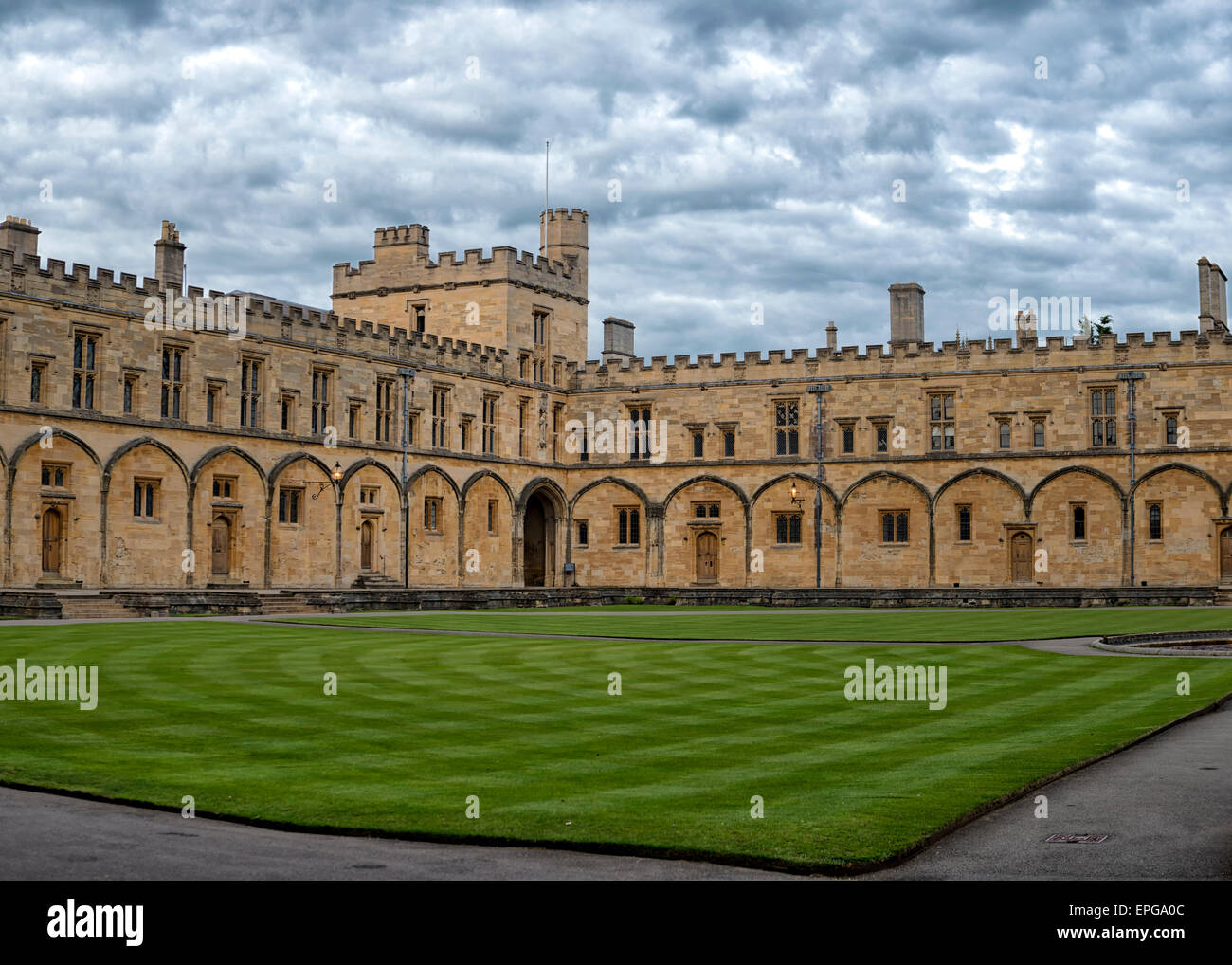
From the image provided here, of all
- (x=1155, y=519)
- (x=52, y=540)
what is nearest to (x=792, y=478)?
(x=1155, y=519)

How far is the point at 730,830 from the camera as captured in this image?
909cm

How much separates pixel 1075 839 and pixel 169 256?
42988mm

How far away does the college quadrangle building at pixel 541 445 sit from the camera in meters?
42.9

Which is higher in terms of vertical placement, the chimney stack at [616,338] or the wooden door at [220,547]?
the chimney stack at [616,338]

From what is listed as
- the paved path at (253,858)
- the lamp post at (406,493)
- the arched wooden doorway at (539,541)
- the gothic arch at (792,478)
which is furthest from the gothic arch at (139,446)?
the paved path at (253,858)

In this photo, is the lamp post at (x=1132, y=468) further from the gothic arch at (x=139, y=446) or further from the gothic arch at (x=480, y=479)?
the gothic arch at (x=139, y=446)

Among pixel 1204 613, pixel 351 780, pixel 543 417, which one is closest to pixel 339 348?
pixel 543 417

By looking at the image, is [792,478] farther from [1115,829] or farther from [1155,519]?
[1115,829]

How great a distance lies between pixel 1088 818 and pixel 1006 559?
151 ft

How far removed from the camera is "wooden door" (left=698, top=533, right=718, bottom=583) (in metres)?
58.5

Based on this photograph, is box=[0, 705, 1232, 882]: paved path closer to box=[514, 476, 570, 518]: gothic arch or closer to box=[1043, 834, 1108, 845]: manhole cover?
box=[1043, 834, 1108, 845]: manhole cover

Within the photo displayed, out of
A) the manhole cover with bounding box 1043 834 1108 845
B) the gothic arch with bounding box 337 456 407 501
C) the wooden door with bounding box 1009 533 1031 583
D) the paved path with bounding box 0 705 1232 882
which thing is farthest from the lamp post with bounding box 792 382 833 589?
the manhole cover with bounding box 1043 834 1108 845

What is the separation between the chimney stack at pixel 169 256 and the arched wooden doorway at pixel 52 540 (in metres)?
9.29

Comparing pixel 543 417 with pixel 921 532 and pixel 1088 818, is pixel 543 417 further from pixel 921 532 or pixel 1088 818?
pixel 1088 818
